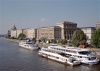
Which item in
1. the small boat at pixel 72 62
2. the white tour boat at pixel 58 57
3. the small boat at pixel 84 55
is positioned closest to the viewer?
the small boat at pixel 72 62

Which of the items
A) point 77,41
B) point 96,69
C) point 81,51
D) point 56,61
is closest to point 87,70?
point 96,69

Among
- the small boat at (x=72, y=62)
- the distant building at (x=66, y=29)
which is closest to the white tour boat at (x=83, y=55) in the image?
the small boat at (x=72, y=62)

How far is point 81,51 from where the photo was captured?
33.6 meters

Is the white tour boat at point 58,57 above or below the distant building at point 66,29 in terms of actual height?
below

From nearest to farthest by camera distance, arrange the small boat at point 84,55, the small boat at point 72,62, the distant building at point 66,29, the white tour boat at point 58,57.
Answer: the small boat at point 72,62 < the white tour boat at point 58,57 < the small boat at point 84,55 < the distant building at point 66,29

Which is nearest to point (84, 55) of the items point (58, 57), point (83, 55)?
point (83, 55)

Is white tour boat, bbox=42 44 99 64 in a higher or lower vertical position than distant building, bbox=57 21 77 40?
lower

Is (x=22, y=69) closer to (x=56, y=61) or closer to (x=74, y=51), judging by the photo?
(x=56, y=61)

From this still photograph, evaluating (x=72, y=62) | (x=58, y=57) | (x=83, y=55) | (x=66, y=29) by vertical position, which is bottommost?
(x=72, y=62)

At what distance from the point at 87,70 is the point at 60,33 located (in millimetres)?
66603

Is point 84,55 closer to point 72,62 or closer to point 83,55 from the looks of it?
point 83,55

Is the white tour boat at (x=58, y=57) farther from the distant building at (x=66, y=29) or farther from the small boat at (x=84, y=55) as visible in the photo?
the distant building at (x=66, y=29)

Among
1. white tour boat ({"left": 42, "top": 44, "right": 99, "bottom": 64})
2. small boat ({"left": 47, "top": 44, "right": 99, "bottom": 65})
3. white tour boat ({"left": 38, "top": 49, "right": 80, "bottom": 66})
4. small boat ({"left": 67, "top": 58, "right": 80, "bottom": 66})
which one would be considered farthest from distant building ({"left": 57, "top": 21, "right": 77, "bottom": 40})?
small boat ({"left": 67, "top": 58, "right": 80, "bottom": 66})

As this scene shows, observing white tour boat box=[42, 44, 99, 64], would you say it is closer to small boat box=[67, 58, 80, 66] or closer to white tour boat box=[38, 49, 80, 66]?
white tour boat box=[38, 49, 80, 66]
